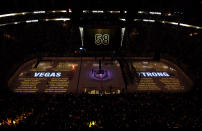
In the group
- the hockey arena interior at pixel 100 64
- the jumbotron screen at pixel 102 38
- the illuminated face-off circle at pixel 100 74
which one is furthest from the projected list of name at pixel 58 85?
the jumbotron screen at pixel 102 38

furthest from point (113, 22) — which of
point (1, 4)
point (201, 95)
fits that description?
point (1, 4)

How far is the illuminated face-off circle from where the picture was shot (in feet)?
53.7

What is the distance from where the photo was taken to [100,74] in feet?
54.5

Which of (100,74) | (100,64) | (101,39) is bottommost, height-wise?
(100,74)

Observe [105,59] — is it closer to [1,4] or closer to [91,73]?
[91,73]

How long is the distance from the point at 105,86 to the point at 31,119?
7.75m

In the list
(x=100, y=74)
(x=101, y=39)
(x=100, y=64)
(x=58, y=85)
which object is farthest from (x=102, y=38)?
(x=58, y=85)

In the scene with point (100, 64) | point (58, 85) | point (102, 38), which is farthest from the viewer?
point (100, 64)

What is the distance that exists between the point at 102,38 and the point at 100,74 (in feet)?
13.6

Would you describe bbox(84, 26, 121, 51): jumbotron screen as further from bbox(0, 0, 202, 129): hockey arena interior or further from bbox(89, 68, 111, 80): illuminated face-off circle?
bbox(89, 68, 111, 80): illuminated face-off circle

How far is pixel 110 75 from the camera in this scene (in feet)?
54.9

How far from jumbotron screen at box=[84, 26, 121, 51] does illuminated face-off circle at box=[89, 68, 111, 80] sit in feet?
10.7

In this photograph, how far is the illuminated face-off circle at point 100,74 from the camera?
53.7ft

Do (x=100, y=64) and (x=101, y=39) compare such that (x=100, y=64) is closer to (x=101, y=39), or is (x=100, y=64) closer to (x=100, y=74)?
(x=100, y=74)
